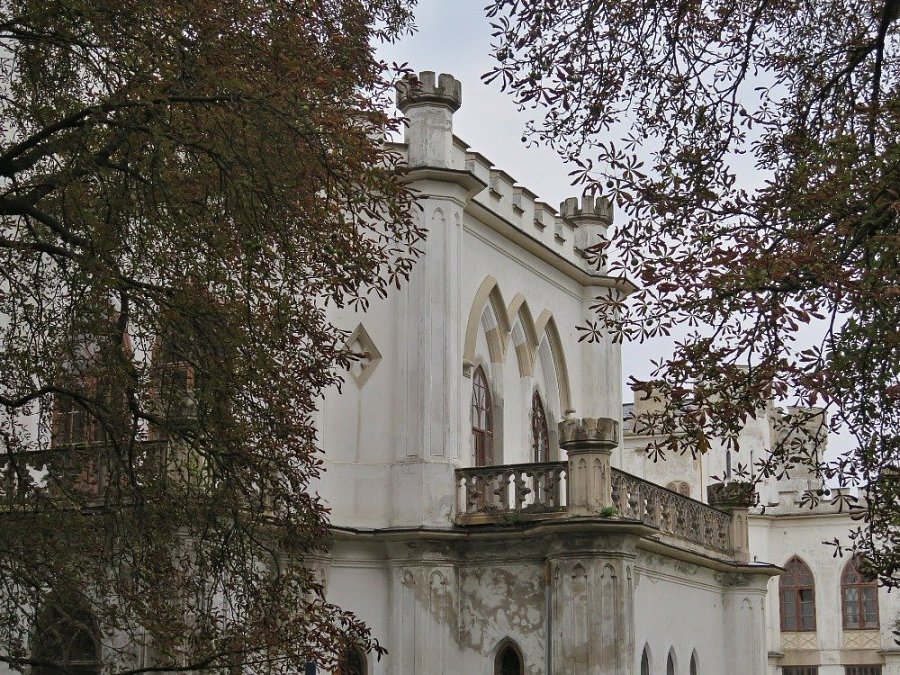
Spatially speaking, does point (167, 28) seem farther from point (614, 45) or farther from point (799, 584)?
point (799, 584)

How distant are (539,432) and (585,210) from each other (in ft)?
15.6

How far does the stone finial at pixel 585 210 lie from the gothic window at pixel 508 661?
33.7 ft

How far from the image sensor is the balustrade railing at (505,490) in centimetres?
2172

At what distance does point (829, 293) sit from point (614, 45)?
322 cm

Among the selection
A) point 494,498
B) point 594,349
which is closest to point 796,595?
point 594,349

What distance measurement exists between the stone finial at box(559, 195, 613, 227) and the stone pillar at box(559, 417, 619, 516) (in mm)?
8554

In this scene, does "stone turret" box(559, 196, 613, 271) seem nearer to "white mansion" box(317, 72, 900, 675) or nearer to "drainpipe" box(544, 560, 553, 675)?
"white mansion" box(317, 72, 900, 675)

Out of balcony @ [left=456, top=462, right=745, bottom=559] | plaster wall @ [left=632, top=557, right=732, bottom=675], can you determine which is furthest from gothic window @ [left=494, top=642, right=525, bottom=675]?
balcony @ [left=456, top=462, right=745, bottom=559]

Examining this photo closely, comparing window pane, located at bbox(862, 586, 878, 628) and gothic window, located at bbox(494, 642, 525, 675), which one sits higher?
window pane, located at bbox(862, 586, 878, 628)

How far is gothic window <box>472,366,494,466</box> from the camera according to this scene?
25.0 m

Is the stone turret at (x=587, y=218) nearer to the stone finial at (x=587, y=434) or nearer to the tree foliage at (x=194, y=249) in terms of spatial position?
the stone finial at (x=587, y=434)

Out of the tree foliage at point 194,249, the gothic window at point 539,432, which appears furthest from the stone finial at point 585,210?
the tree foliage at point 194,249

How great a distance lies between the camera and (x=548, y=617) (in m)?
21.4

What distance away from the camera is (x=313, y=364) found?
12.8m
